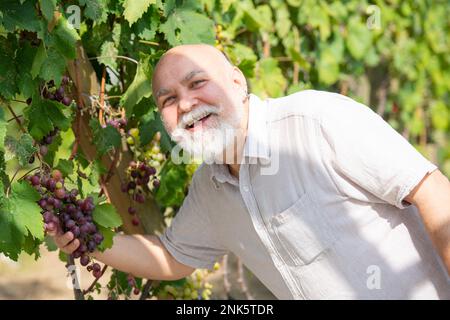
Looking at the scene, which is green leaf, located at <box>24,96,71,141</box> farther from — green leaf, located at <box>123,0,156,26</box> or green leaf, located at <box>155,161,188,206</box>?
green leaf, located at <box>155,161,188,206</box>

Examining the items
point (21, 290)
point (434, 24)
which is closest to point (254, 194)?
point (21, 290)

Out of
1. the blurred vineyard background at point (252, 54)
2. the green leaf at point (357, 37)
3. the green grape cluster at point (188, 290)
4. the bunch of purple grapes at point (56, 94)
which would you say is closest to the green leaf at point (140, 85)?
the blurred vineyard background at point (252, 54)

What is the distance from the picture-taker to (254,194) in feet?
7.14

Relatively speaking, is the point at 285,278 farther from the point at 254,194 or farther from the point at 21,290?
the point at 21,290

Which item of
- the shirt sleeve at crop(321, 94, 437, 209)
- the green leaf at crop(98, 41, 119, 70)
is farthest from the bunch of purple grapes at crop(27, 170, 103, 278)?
the shirt sleeve at crop(321, 94, 437, 209)

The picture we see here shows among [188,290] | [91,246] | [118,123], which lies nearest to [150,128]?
[118,123]

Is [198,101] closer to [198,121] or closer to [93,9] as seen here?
[198,121]

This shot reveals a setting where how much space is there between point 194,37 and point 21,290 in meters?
2.40

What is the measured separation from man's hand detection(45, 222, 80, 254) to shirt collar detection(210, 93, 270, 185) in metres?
0.40

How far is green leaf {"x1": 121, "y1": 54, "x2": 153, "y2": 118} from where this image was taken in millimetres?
2332

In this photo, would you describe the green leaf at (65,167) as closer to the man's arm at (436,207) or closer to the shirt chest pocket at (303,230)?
the shirt chest pocket at (303,230)

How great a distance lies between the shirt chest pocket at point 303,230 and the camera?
2.12m

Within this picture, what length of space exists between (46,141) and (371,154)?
83 centimetres

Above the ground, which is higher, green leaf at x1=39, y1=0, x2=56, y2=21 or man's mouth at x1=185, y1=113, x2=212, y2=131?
green leaf at x1=39, y1=0, x2=56, y2=21
